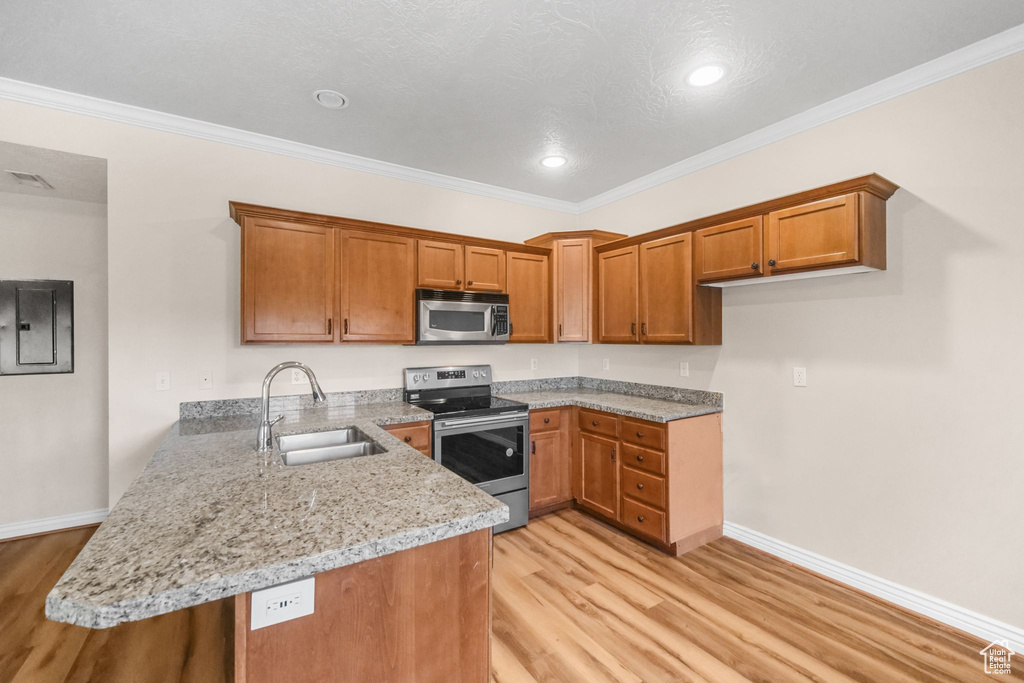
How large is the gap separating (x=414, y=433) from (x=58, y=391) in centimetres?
277

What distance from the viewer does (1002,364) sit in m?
2.04

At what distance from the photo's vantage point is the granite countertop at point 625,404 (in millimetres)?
2965

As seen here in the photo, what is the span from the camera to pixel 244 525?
1.16 m

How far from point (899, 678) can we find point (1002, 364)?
57.3 inches

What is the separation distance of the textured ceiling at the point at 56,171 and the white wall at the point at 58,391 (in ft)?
0.43

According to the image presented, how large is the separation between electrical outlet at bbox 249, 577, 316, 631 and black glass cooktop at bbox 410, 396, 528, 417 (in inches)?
75.9

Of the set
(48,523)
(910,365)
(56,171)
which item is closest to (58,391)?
(48,523)

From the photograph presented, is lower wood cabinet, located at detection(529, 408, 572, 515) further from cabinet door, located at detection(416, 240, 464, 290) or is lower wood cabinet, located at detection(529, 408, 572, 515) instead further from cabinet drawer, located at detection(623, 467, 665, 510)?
cabinet door, located at detection(416, 240, 464, 290)

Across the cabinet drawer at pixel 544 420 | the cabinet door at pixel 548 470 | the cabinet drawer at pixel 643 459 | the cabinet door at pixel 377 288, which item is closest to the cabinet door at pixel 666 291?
the cabinet drawer at pixel 643 459

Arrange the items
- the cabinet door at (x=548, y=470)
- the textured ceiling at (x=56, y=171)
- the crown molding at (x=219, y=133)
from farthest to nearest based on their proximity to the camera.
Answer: the cabinet door at (x=548, y=470) < the textured ceiling at (x=56, y=171) < the crown molding at (x=219, y=133)

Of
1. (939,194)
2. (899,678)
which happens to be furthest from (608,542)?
(939,194)

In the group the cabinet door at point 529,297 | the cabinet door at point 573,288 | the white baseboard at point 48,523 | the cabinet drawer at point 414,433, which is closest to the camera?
the cabinet drawer at point 414,433

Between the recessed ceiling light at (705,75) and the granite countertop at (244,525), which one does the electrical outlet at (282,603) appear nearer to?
the granite countertop at (244,525)

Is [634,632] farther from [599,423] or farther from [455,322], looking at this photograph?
[455,322]
